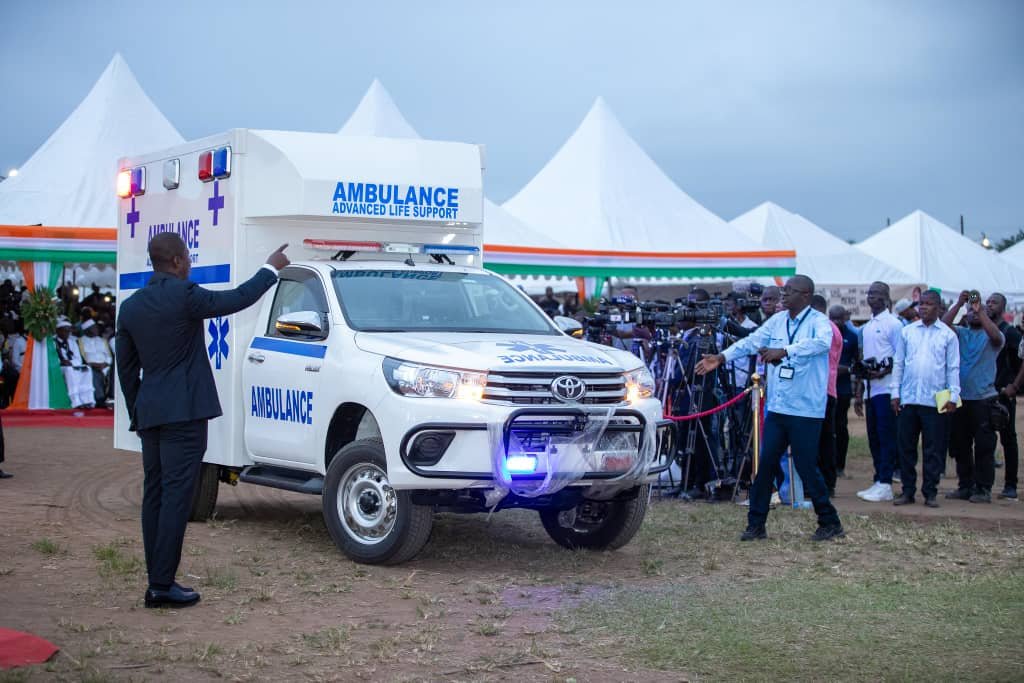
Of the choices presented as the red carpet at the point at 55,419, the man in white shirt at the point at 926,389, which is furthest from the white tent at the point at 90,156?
the man in white shirt at the point at 926,389

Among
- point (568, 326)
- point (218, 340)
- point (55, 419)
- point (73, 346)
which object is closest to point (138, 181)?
point (218, 340)

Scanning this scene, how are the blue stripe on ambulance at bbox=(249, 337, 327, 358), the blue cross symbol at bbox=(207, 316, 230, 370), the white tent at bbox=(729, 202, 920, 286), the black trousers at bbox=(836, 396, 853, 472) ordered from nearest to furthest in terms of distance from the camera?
the blue stripe on ambulance at bbox=(249, 337, 327, 358)
the blue cross symbol at bbox=(207, 316, 230, 370)
the black trousers at bbox=(836, 396, 853, 472)
the white tent at bbox=(729, 202, 920, 286)

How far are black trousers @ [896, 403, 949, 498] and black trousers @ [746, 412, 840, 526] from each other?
6.46 feet

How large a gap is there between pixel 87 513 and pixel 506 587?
14.3ft

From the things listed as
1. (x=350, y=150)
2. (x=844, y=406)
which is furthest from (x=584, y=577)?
(x=844, y=406)

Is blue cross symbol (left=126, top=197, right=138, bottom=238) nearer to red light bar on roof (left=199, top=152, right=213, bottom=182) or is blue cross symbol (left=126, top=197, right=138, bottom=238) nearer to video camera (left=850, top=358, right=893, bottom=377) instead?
red light bar on roof (left=199, top=152, right=213, bottom=182)

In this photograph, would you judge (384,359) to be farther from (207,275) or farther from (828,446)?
(828,446)

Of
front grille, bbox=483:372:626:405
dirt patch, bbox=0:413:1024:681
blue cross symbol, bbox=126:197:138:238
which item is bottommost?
dirt patch, bbox=0:413:1024:681

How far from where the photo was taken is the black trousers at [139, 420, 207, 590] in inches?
258

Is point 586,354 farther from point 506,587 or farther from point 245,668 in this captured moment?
point 245,668

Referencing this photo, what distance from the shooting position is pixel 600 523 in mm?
8688

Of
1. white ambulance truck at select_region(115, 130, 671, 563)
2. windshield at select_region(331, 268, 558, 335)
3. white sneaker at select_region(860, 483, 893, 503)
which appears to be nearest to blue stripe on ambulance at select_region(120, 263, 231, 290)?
white ambulance truck at select_region(115, 130, 671, 563)

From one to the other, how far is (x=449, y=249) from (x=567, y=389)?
8.32 feet

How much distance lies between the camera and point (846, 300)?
2817 centimetres
